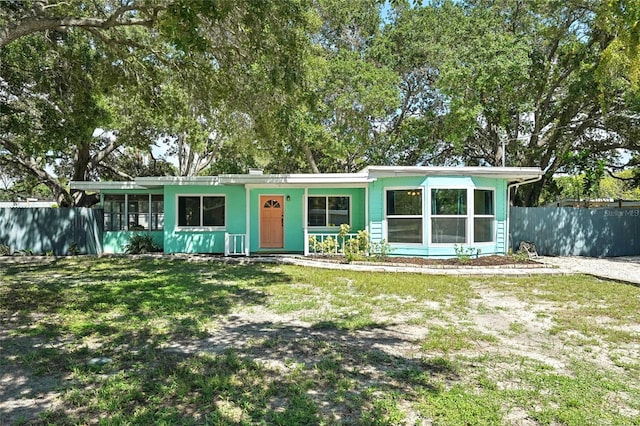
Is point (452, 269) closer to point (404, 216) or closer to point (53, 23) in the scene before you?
point (404, 216)

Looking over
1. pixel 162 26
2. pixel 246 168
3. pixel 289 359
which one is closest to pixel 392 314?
pixel 289 359

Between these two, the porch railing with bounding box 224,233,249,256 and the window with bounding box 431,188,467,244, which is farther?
the porch railing with bounding box 224,233,249,256

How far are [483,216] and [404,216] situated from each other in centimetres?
239

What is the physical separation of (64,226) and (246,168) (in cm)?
1190

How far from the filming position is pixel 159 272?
404 inches

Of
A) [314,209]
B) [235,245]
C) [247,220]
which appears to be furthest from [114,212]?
[314,209]

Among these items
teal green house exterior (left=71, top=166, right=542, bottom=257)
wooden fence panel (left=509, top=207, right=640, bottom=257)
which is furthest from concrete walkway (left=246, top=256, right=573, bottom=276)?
wooden fence panel (left=509, top=207, right=640, bottom=257)

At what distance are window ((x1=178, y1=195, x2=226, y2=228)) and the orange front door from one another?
140 centimetres

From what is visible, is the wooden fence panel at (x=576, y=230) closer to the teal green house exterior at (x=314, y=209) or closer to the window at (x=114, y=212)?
the teal green house exterior at (x=314, y=209)

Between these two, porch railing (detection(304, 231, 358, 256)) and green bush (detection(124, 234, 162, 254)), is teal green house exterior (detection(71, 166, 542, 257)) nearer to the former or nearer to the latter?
porch railing (detection(304, 231, 358, 256))

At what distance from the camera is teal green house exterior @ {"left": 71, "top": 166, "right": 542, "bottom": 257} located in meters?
12.2

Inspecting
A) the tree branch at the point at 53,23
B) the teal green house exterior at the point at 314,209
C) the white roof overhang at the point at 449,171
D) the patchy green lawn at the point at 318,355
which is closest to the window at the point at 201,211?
the teal green house exterior at the point at 314,209

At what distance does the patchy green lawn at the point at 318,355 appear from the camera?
317cm

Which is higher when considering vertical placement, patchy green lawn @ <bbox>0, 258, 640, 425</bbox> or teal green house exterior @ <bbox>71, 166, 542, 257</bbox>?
teal green house exterior @ <bbox>71, 166, 542, 257</bbox>
